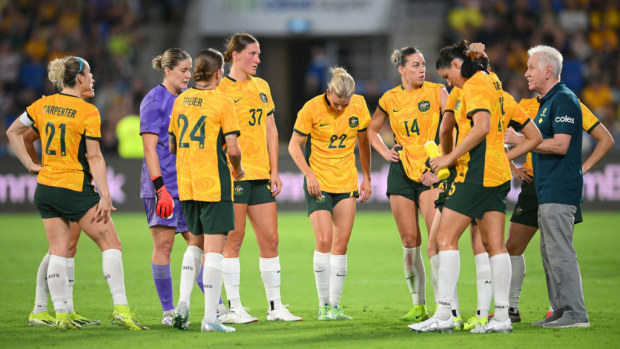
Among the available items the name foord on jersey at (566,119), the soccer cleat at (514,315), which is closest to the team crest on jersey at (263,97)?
the name foord on jersey at (566,119)

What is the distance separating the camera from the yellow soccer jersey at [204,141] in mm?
6609

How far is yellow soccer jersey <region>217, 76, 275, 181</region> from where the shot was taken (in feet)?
24.6

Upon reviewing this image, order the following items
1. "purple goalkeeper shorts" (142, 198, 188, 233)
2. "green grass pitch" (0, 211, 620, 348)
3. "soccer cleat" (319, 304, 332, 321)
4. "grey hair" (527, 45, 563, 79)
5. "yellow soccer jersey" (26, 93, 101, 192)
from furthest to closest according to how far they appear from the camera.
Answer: "soccer cleat" (319, 304, 332, 321) < "purple goalkeeper shorts" (142, 198, 188, 233) < "grey hair" (527, 45, 563, 79) < "yellow soccer jersey" (26, 93, 101, 192) < "green grass pitch" (0, 211, 620, 348)

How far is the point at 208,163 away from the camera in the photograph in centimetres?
663

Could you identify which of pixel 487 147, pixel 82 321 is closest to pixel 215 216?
pixel 82 321

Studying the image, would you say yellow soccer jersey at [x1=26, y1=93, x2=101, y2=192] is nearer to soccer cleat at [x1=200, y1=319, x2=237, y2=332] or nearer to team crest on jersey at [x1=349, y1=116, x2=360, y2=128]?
soccer cleat at [x1=200, y1=319, x2=237, y2=332]

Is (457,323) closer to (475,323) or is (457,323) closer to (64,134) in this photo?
(475,323)

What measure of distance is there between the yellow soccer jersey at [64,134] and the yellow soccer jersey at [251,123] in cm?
125

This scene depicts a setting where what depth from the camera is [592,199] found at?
17.4 m

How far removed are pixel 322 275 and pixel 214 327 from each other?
52.6 inches

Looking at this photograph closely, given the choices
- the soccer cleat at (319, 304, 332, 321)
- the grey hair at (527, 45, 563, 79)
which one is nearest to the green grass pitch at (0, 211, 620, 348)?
the soccer cleat at (319, 304, 332, 321)

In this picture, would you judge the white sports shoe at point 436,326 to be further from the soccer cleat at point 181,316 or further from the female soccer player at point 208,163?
the soccer cleat at point 181,316

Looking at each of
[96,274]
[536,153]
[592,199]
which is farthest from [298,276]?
[592,199]

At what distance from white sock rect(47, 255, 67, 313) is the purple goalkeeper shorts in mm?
852
